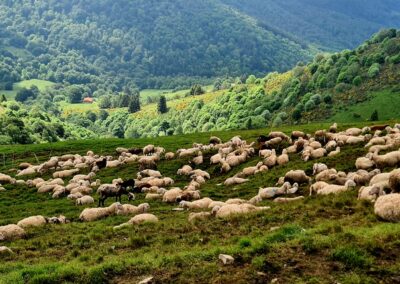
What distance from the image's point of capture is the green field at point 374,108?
123m

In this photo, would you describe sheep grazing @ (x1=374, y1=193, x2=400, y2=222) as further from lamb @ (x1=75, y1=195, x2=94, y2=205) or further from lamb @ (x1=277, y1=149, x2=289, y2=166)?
lamb @ (x1=75, y1=195, x2=94, y2=205)

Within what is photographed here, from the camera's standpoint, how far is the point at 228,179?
40469 millimetres

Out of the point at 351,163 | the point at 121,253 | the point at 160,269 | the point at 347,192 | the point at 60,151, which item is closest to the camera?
the point at 160,269

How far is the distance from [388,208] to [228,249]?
22.2ft

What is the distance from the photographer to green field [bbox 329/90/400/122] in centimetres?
12331

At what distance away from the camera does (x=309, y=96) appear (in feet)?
510

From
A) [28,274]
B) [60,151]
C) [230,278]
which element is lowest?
[60,151]

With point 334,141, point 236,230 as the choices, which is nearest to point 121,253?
point 236,230

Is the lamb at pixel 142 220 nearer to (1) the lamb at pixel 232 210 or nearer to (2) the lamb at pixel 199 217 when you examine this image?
(2) the lamb at pixel 199 217

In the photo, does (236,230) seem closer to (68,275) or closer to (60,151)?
(68,275)

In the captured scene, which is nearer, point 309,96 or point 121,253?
point 121,253

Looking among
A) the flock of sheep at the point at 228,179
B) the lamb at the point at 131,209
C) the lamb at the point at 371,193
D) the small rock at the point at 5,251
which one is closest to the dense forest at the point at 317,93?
the flock of sheep at the point at 228,179

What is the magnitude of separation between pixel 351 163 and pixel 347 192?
1101 centimetres

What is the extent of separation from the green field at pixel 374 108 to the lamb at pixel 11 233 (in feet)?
361
